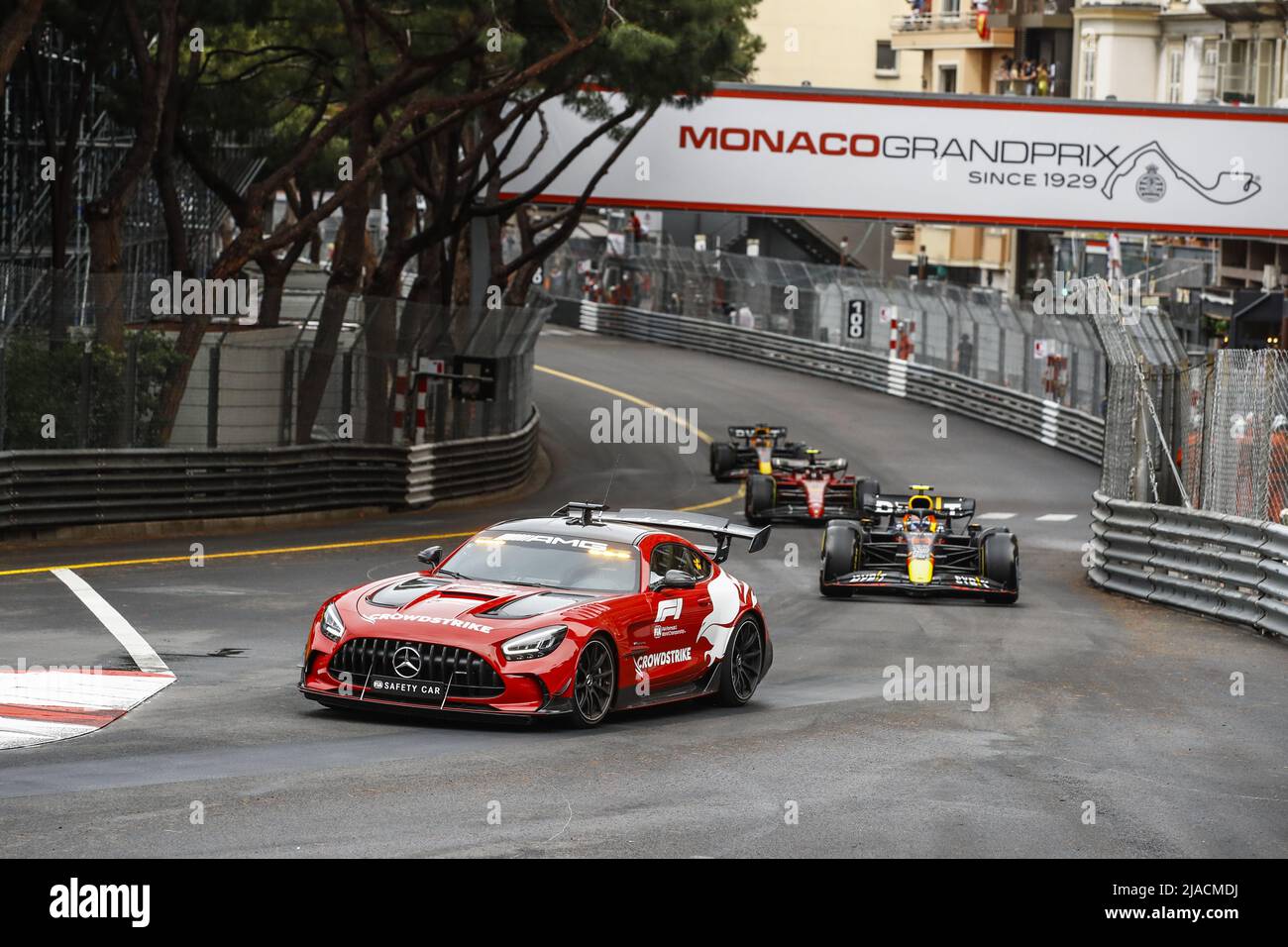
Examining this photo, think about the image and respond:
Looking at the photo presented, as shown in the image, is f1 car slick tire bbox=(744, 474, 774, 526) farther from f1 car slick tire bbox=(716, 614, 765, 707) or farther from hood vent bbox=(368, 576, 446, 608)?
hood vent bbox=(368, 576, 446, 608)

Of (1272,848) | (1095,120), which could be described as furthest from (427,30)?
(1272,848)

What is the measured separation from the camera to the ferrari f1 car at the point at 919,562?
21.2 metres

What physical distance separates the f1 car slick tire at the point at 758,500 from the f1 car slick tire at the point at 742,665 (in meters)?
15.6

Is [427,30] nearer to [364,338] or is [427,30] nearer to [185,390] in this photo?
[364,338]

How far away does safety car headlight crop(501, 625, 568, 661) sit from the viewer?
38.8ft

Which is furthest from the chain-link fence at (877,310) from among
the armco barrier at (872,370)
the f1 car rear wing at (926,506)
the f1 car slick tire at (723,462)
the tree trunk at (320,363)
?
the tree trunk at (320,363)

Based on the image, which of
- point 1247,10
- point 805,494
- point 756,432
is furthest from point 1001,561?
point 1247,10

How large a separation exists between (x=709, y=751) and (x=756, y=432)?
1012 inches

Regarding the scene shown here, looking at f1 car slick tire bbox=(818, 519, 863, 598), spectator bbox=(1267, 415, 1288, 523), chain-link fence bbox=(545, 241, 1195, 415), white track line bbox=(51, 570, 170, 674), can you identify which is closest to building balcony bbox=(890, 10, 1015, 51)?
chain-link fence bbox=(545, 241, 1195, 415)

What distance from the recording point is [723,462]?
37.2 m

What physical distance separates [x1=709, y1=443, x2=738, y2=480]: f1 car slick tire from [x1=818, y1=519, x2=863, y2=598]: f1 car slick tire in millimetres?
15727

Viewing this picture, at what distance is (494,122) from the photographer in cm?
3478

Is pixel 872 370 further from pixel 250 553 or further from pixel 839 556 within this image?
pixel 839 556
